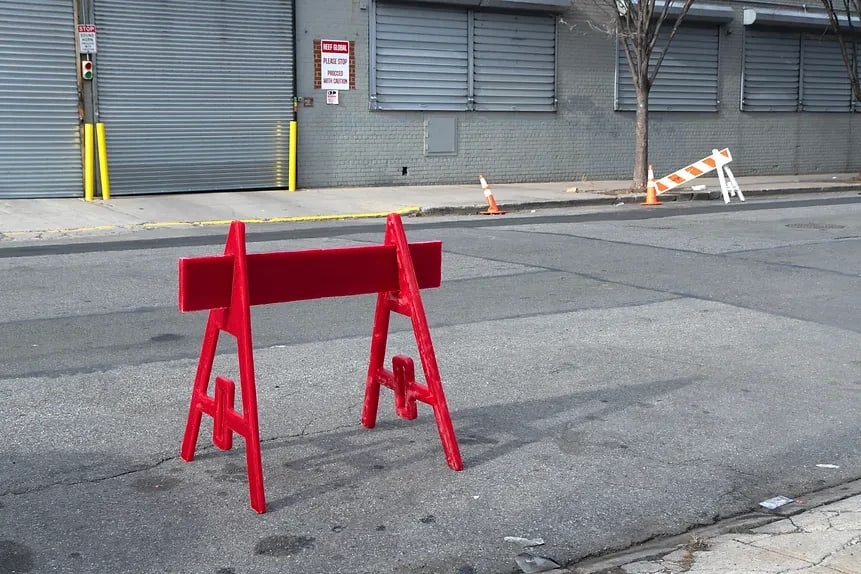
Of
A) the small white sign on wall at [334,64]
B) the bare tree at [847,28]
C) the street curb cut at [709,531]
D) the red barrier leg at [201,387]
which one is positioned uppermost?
the bare tree at [847,28]

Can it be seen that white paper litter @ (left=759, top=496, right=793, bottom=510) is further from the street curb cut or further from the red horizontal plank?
the red horizontal plank

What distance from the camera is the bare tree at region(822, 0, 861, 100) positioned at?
24.9 meters

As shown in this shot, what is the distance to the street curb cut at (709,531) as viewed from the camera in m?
4.30

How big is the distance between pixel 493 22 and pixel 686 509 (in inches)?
753

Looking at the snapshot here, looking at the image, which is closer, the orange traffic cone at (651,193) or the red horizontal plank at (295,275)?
the red horizontal plank at (295,275)

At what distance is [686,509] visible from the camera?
193 inches

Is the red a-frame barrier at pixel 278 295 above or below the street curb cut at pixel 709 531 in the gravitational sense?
above

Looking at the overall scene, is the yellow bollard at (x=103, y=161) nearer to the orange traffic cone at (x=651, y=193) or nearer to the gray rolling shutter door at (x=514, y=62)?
the gray rolling shutter door at (x=514, y=62)

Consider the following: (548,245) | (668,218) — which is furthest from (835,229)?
(548,245)

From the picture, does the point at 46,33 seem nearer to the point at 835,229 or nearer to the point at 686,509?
the point at 835,229

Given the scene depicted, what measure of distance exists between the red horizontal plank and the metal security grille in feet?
67.5

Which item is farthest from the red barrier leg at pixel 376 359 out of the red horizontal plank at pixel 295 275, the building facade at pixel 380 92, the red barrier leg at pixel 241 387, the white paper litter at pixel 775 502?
the building facade at pixel 380 92

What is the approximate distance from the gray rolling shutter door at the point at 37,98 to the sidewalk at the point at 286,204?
1.65 ft

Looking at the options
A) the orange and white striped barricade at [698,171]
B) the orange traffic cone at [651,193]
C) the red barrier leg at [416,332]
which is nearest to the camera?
the red barrier leg at [416,332]
